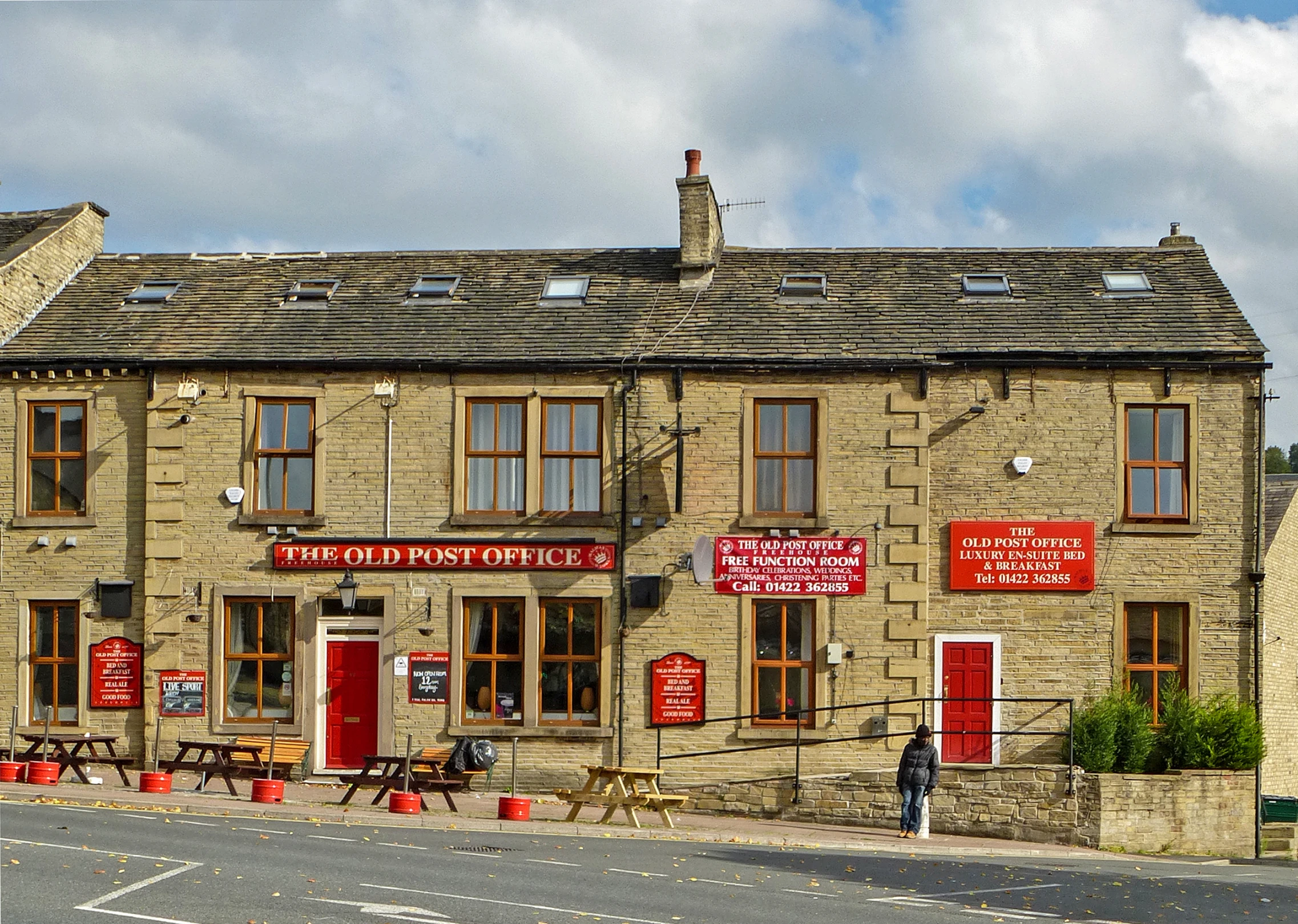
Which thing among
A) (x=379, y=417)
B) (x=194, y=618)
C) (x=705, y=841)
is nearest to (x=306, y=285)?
(x=379, y=417)

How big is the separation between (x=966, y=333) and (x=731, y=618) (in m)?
5.66

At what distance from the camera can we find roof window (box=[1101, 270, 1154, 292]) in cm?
2322

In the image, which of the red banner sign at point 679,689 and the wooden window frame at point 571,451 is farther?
the wooden window frame at point 571,451

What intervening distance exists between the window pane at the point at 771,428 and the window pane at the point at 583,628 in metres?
3.53

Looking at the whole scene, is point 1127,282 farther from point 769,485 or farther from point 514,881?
point 514,881

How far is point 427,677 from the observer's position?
21.6 m

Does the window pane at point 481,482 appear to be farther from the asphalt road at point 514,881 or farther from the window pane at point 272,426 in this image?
the asphalt road at point 514,881

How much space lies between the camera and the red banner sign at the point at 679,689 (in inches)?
838

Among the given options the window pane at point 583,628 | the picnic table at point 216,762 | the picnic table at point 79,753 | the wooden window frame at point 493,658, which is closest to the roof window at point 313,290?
the wooden window frame at point 493,658

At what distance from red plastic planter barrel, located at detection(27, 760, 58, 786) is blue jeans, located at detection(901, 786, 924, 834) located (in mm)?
11258

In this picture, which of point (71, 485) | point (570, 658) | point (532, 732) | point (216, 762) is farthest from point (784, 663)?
point (71, 485)

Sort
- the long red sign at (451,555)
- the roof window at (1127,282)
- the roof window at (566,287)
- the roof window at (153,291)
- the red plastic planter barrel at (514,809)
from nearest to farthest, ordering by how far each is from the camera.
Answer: the red plastic planter barrel at (514,809) → the long red sign at (451,555) → the roof window at (1127,282) → the roof window at (566,287) → the roof window at (153,291)

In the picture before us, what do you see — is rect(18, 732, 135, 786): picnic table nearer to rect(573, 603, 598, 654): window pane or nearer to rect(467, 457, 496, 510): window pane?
rect(467, 457, 496, 510): window pane

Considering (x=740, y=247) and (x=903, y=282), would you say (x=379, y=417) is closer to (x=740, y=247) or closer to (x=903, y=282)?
(x=740, y=247)
